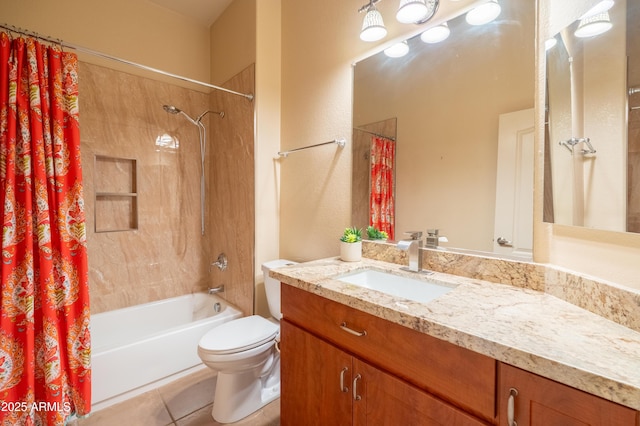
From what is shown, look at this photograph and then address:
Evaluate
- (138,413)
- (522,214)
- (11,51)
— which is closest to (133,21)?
(11,51)

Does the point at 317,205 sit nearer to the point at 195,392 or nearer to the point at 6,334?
the point at 195,392

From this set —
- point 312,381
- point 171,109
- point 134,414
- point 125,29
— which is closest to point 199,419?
point 134,414

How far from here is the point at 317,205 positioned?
6.27 feet

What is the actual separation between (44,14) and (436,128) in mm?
Result: 2732

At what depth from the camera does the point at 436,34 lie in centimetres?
129

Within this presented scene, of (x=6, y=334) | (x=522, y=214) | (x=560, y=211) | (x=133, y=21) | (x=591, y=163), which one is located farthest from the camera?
(x=133, y=21)

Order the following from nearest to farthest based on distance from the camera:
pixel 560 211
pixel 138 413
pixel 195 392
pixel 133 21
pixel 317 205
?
pixel 560 211 → pixel 138 413 → pixel 195 392 → pixel 317 205 → pixel 133 21

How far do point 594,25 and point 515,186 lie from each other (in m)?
0.52

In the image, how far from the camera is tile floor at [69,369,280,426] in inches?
60.1

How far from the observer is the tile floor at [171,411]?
1525 mm

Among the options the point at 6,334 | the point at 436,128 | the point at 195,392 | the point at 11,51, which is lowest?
the point at 195,392

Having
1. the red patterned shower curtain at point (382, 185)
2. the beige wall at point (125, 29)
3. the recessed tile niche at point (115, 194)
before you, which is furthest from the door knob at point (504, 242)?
the beige wall at point (125, 29)

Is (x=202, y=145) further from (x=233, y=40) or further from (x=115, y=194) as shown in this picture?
(x=233, y=40)

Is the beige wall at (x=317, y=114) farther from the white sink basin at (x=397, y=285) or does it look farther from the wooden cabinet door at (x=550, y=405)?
the wooden cabinet door at (x=550, y=405)
